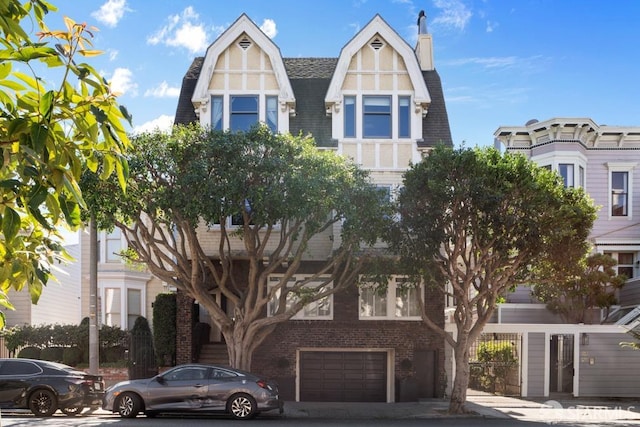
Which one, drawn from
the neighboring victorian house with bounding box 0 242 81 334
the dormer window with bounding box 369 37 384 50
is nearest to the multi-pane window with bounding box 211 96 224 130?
the dormer window with bounding box 369 37 384 50

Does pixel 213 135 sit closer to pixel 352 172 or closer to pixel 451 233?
pixel 352 172

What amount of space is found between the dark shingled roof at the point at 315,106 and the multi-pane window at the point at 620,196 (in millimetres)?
8272

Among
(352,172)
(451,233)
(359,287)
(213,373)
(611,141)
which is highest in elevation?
(611,141)

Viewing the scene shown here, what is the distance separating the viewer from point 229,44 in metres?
24.9

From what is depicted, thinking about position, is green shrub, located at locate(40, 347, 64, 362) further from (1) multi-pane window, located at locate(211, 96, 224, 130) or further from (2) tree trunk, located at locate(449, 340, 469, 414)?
(2) tree trunk, located at locate(449, 340, 469, 414)

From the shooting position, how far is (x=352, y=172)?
805 inches

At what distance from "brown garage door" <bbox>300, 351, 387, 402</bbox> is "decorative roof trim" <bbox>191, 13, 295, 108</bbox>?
349 inches

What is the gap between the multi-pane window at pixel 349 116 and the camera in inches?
977

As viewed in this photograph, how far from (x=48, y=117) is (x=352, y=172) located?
59.0ft

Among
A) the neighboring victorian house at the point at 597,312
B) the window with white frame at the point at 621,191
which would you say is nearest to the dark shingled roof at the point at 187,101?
the neighboring victorian house at the point at 597,312

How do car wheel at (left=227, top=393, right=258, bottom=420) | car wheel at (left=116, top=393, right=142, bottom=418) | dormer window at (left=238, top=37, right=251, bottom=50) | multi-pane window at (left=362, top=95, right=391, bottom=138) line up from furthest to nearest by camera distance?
dormer window at (left=238, top=37, right=251, bottom=50)
multi-pane window at (left=362, top=95, right=391, bottom=138)
car wheel at (left=116, top=393, right=142, bottom=418)
car wheel at (left=227, top=393, right=258, bottom=420)

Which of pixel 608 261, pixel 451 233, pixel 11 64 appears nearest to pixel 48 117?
pixel 11 64

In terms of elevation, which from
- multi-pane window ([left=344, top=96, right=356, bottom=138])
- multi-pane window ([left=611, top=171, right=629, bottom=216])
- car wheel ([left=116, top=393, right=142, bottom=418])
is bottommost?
car wheel ([left=116, top=393, right=142, bottom=418])

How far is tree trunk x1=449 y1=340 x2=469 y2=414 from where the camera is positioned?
20.8 metres
